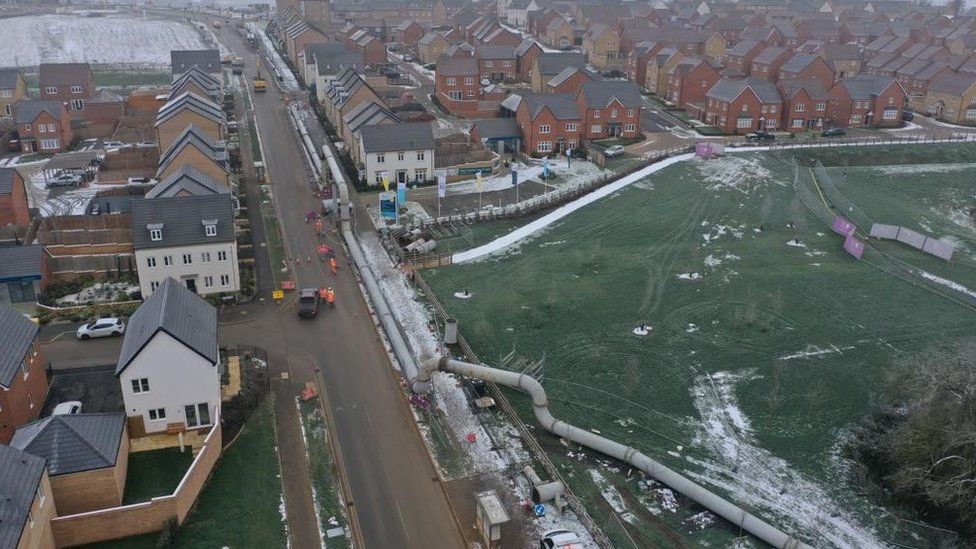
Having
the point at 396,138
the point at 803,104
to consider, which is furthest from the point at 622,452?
the point at 803,104

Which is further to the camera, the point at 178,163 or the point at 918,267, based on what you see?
the point at 178,163

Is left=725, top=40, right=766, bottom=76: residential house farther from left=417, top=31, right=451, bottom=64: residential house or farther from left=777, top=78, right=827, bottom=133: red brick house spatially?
left=417, top=31, right=451, bottom=64: residential house

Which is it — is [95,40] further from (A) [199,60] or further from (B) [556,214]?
(B) [556,214]

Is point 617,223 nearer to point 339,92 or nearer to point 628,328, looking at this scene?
point 628,328

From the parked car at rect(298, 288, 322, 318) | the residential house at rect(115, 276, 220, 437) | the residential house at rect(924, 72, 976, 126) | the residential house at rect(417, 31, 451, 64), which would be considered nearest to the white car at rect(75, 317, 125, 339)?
the residential house at rect(115, 276, 220, 437)

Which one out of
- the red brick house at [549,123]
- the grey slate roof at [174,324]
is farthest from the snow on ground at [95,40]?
the grey slate roof at [174,324]

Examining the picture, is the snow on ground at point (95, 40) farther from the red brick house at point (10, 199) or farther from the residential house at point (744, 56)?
the residential house at point (744, 56)

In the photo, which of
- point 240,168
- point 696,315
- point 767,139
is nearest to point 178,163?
point 240,168
